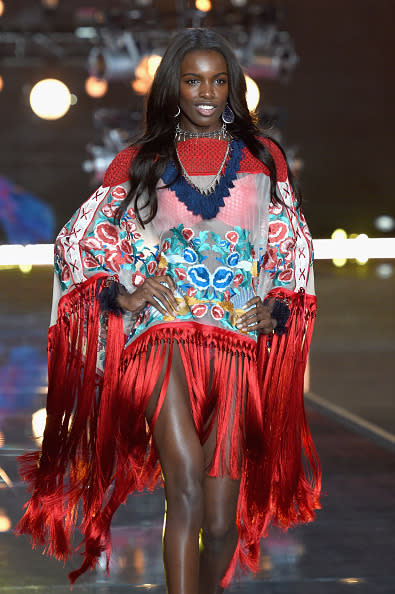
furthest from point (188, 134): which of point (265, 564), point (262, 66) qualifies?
point (262, 66)

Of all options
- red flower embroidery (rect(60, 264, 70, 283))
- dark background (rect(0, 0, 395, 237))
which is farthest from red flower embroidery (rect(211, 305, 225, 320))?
dark background (rect(0, 0, 395, 237))

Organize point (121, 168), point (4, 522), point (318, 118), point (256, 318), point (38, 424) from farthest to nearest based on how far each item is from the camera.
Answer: point (318, 118) → point (38, 424) → point (4, 522) → point (121, 168) → point (256, 318)

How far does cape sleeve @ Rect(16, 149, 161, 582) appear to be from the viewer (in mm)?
2645

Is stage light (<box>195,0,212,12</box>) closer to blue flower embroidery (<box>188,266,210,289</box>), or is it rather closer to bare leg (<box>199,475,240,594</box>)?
blue flower embroidery (<box>188,266,210,289</box>)

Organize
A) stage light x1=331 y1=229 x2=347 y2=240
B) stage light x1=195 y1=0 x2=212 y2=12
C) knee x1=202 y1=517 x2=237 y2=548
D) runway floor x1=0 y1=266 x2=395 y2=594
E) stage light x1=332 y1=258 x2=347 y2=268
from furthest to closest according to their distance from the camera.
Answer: stage light x1=331 y1=229 x2=347 y2=240, stage light x1=332 y1=258 x2=347 y2=268, stage light x1=195 y1=0 x2=212 y2=12, runway floor x1=0 y1=266 x2=395 y2=594, knee x1=202 y1=517 x2=237 y2=548

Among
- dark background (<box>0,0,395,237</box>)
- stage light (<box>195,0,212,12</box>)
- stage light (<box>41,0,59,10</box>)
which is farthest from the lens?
dark background (<box>0,0,395,237</box>)

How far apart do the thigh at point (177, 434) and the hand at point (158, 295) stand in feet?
0.29

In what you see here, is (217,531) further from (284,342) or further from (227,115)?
(227,115)

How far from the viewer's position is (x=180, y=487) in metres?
2.34

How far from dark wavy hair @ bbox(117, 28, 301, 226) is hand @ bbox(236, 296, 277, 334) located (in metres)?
0.27

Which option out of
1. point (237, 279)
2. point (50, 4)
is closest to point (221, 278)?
point (237, 279)

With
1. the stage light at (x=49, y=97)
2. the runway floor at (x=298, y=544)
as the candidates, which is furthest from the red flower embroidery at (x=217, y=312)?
the stage light at (x=49, y=97)

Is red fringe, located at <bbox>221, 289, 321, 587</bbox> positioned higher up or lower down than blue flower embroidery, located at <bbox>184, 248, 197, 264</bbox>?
lower down

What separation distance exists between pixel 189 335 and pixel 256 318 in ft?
0.59
